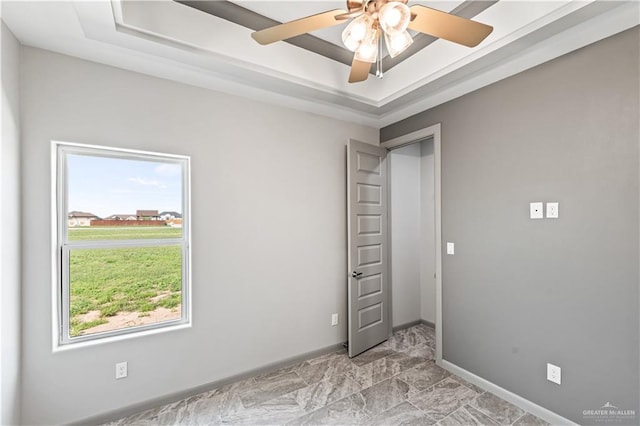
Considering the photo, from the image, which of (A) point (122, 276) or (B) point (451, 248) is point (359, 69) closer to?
(B) point (451, 248)

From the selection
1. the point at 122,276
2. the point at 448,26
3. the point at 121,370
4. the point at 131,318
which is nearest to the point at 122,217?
the point at 122,276

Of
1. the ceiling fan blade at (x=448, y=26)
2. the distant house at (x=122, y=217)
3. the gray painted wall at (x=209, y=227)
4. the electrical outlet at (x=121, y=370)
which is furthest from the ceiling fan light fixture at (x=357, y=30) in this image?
the electrical outlet at (x=121, y=370)

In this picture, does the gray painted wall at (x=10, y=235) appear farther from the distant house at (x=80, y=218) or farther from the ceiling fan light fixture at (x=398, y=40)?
the ceiling fan light fixture at (x=398, y=40)

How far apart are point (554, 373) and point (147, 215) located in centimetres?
318

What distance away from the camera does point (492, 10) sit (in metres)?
1.93

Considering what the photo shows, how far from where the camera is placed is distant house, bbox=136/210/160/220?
7.33ft

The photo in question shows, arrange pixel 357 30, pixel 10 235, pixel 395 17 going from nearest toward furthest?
pixel 395 17
pixel 357 30
pixel 10 235

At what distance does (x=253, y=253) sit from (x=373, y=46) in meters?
1.90

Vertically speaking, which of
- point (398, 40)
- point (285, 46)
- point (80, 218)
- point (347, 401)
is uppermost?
point (285, 46)

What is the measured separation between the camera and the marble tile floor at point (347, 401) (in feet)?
6.79

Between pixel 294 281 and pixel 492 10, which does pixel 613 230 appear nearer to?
pixel 492 10

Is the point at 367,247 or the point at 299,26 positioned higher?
the point at 299,26

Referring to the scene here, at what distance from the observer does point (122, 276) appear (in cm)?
218

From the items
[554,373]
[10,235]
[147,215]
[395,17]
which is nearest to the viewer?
[395,17]
